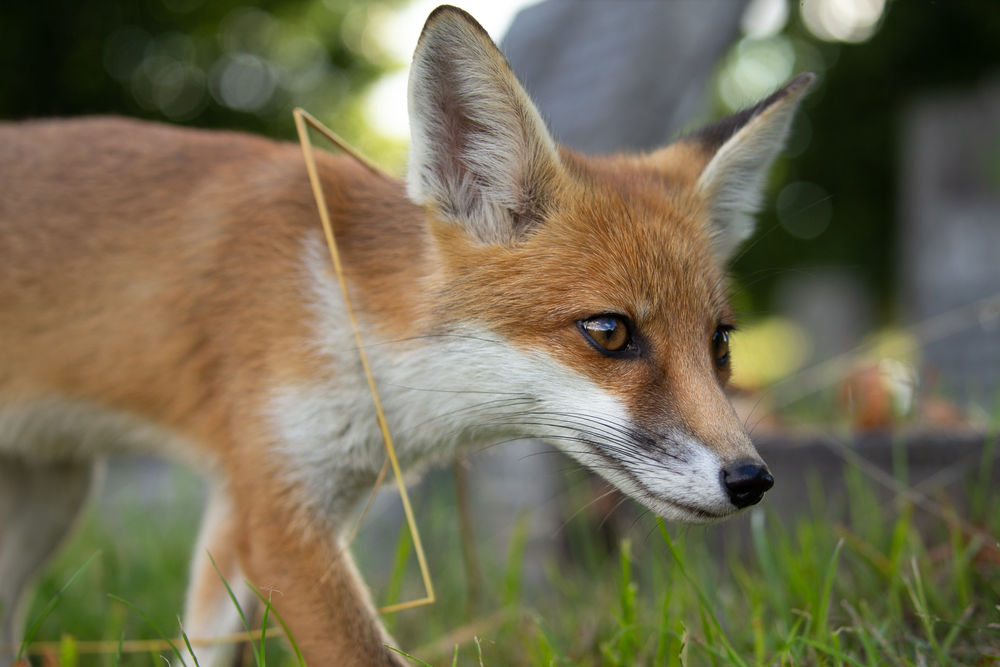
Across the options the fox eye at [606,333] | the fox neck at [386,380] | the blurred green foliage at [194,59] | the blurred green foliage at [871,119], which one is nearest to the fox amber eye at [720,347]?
→ the fox eye at [606,333]

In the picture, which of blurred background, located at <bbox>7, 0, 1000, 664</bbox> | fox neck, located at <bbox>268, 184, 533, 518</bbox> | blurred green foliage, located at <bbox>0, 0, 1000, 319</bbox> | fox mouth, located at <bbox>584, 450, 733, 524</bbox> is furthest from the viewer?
blurred green foliage, located at <bbox>0, 0, 1000, 319</bbox>

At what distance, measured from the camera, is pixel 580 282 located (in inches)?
106

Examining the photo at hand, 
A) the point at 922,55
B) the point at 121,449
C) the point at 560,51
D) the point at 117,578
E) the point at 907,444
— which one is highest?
the point at 922,55

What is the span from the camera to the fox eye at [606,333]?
2617 millimetres

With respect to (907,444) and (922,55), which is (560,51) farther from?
(922,55)

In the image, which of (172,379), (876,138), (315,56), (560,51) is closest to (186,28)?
(315,56)

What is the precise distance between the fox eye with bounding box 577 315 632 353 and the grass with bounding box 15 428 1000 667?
0.62 meters

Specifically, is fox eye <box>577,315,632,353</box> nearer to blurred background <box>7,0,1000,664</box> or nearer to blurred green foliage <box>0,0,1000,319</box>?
blurred background <box>7,0,1000,664</box>

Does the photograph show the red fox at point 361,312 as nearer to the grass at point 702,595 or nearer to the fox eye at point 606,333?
the fox eye at point 606,333

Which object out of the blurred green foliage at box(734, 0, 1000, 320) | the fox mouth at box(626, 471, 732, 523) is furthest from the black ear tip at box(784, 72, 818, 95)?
the blurred green foliage at box(734, 0, 1000, 320)

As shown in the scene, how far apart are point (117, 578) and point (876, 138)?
65.3 ft

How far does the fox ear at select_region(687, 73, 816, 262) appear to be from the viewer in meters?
3.08

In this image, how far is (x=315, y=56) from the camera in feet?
56.2

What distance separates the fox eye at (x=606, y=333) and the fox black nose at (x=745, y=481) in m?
0.53
